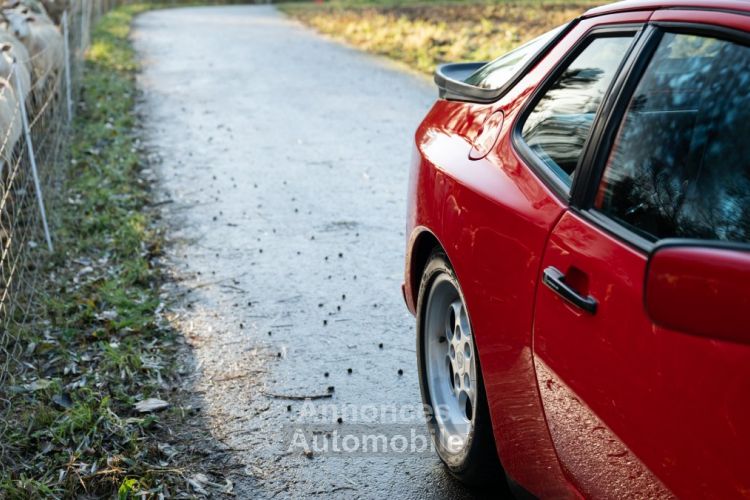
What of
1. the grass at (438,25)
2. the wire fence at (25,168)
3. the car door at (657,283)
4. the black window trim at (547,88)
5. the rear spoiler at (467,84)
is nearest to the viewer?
the car door at (657,283)

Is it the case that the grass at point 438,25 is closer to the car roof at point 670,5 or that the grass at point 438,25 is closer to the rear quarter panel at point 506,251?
the rear quarter panel at point 506,251

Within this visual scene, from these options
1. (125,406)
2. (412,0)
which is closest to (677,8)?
(125,406)

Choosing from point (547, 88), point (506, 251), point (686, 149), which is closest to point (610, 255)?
point (686, 149)

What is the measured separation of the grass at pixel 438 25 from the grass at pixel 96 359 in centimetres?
816

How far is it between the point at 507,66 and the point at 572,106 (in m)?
0.72

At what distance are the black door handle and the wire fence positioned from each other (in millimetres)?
2980

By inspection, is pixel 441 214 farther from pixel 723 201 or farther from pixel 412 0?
pixel 412 0

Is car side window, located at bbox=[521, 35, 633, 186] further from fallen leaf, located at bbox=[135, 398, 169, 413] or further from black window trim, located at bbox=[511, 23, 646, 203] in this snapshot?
fallen leaf, located at bbox=[135, 398, 169, 413]

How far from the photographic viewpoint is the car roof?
8.11 ft

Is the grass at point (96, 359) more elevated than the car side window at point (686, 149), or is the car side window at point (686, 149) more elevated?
the car side window at point (686, 149)

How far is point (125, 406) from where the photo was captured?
488 cm

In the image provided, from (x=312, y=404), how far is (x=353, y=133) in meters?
6.81

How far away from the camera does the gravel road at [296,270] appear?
14.7 feet

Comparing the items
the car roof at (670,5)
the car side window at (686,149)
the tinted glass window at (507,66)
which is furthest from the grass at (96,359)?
the car roof at (670,5)
